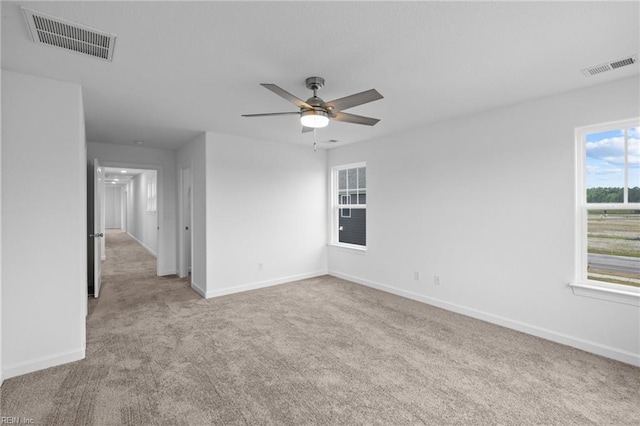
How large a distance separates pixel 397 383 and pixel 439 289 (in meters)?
2.10

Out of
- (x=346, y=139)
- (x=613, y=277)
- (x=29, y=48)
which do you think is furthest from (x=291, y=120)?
(x=613, y=277)

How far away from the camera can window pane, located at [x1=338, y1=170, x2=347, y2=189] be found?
19.5 ft

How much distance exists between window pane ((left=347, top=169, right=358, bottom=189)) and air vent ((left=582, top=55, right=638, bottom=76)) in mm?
3516

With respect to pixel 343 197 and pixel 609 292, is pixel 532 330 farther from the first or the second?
pixel 343 197

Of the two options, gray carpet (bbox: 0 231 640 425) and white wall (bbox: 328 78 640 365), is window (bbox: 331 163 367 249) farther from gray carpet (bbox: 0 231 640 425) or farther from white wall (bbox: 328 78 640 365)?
gray carpet (bbox: 0 231 640 425)

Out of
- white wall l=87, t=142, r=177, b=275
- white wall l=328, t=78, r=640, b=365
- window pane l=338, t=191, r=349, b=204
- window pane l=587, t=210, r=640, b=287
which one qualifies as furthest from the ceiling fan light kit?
white wall l=87, t=142, r=177, b=275

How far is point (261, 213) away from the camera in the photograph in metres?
5.18

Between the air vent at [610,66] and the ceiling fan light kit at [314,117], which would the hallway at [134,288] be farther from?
the air vent at [610,66]

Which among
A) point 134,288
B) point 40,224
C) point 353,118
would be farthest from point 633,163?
point 134,288

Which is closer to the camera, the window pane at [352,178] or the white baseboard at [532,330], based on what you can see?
the white baseboard at [532,330]

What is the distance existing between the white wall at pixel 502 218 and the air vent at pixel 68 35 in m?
3.74

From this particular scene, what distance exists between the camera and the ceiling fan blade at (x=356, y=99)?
221 centimetres

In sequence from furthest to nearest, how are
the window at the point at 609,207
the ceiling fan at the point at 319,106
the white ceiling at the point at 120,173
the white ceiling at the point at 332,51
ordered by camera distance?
1. the white ceiling at the point at 120,173
2. the window at the point at 609,207
3. the ceiling fan at the point at 319,106
4. the white ceiling at the point at 332,51

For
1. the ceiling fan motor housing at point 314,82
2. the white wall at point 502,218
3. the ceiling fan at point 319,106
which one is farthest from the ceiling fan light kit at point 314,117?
the white wall at point 502,218
